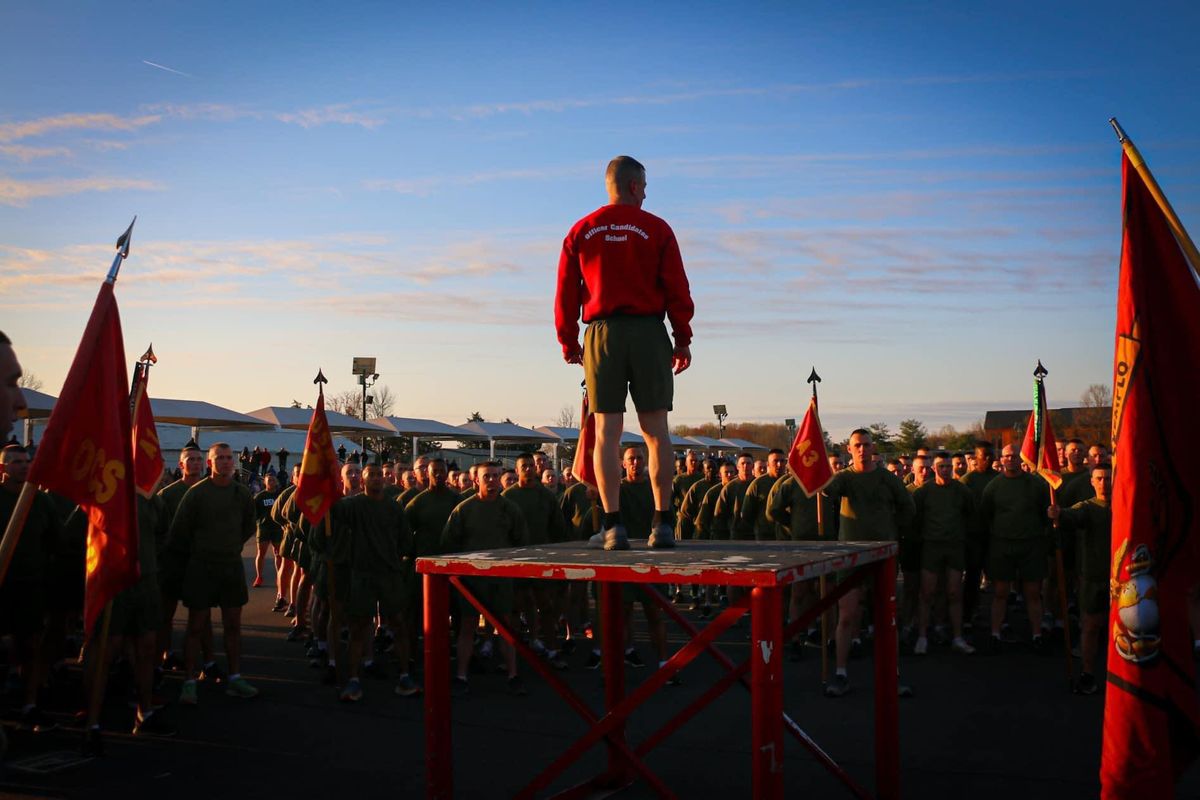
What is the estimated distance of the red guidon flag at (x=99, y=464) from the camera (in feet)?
19.5

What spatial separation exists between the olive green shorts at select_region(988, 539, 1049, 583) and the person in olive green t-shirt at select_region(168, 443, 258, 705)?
7497 millimetres

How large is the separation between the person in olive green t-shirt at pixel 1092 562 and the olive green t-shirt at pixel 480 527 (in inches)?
197

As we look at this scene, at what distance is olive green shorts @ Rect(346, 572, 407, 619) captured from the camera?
8930 mm

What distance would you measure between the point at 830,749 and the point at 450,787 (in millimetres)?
3137

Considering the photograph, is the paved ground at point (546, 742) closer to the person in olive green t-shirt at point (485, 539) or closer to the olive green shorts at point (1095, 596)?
the person in olive green t-shirt at point (485, 539)

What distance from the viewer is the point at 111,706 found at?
853 centimetres

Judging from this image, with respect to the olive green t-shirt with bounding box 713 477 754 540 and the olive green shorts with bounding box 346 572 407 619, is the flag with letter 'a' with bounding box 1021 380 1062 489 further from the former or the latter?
the olive green shorts with bounding box 346 572 407 619

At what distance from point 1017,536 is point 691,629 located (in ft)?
18.3

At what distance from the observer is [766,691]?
167 inches

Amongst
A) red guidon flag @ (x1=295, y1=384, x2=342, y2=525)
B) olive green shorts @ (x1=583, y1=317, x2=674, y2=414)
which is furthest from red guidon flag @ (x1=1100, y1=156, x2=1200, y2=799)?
red guidon flag @ (x1=295, y1=384, x2=342, y2=525)

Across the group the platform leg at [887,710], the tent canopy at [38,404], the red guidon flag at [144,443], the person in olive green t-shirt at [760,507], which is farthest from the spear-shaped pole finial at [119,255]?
the tent canopy at [38,404]

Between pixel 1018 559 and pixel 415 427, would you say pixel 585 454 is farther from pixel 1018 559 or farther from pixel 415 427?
pixel 415 427

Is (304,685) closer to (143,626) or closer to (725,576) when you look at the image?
(143,626)

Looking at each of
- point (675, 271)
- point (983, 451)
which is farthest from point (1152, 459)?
point (983, 451)
